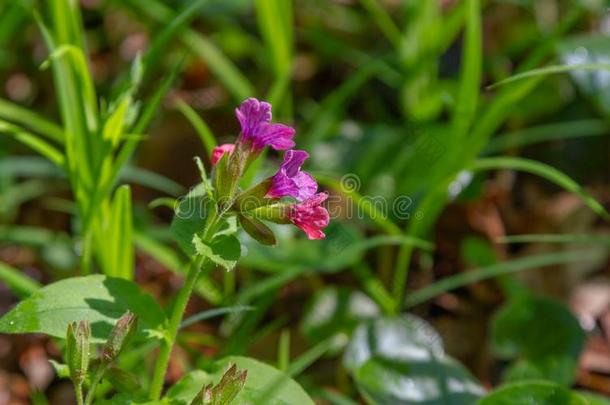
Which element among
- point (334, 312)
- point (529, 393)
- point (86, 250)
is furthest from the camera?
point (334, 312)

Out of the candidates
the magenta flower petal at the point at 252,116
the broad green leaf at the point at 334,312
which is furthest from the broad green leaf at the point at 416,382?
the magenta flower petal at the point at 252,116

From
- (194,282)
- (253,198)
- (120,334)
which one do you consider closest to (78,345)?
(120,334)

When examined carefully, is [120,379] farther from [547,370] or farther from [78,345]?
[547,370]

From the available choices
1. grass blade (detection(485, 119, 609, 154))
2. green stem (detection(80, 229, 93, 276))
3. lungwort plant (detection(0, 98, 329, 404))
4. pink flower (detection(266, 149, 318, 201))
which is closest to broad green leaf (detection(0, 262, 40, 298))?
green stem (detection(80, 229, 93, 276))

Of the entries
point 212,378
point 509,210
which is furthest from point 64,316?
point 509,210

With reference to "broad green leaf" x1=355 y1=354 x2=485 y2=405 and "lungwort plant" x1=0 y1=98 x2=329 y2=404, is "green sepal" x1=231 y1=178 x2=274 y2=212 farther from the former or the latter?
"broad green leaf" x1=355 y1=354 x2=485 y2=405

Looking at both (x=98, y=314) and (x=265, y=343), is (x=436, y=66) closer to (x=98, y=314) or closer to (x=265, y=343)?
(x=265, y=343)
